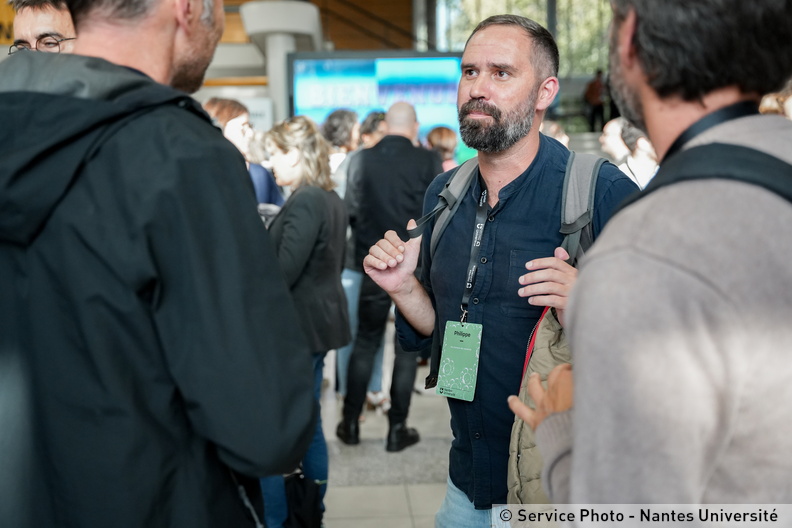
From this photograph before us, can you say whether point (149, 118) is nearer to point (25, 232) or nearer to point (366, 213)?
point (25, 232)

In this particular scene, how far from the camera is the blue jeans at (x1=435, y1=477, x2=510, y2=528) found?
1.99 metres

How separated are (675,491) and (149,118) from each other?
3.01 ft

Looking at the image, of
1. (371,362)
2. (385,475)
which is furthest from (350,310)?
(385,475)

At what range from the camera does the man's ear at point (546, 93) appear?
2.16 meters

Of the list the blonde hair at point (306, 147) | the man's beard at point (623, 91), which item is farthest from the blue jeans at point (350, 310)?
the man's beard at point (623, 91)

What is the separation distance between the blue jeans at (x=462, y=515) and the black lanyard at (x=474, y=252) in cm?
49

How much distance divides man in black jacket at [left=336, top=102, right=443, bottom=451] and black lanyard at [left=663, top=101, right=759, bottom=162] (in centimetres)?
369

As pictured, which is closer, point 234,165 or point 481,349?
point 234,165

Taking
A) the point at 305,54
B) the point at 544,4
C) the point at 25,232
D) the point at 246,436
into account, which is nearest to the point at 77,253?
the point at 25,232

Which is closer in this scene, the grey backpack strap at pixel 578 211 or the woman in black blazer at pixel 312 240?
the grey backpack strap at pixel 578 211

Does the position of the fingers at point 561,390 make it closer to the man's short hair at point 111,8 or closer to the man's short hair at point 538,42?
the man's short hair at point 111,8

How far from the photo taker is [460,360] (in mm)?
2006

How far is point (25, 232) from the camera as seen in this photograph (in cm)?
117

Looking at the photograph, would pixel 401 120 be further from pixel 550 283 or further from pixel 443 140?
pixel 550 283
